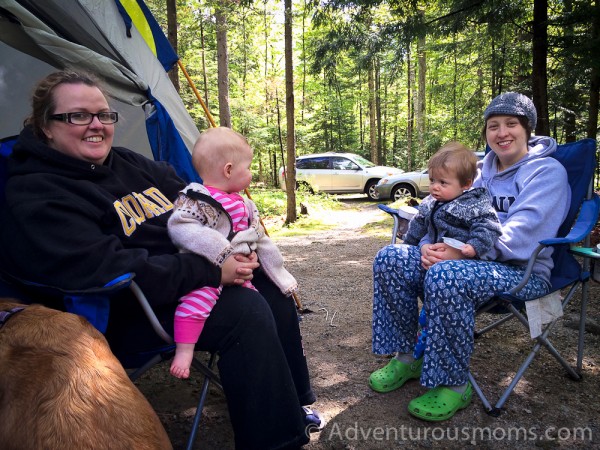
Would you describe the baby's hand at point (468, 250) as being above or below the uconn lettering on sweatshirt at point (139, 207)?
Answer: below

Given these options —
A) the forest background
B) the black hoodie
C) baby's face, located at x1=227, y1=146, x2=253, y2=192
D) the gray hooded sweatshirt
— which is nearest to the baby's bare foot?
the black hoodie

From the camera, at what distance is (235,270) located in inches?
65.1

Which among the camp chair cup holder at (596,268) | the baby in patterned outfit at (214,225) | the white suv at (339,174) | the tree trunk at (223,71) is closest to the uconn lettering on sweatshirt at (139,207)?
the baby in patterned outfit at (214,225)

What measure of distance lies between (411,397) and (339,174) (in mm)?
10624

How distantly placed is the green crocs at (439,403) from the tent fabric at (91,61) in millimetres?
1866

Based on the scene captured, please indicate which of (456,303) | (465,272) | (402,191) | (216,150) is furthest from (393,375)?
(402,191)

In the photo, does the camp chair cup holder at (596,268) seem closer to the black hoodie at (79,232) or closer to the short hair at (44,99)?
the black hoodie at (79,232)

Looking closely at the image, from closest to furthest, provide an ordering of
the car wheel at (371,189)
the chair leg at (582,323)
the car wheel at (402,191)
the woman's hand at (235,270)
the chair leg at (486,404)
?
1. the woman's hand at (235,270)
2. the chair leg at (486,404)
3. the chair leg at (582,323)
4. the car wheel at (402,191)
5. the car wheel at (371,189)

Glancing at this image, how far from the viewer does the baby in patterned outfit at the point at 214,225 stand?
1.55 metres

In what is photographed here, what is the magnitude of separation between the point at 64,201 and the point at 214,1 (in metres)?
7.69

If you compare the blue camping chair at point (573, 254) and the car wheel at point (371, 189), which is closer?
the blue camping chair at point (573, 254)

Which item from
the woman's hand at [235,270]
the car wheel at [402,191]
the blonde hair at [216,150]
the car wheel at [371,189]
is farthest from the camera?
the car wheel at [371,189]

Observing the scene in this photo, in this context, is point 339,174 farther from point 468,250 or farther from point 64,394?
point 64,394

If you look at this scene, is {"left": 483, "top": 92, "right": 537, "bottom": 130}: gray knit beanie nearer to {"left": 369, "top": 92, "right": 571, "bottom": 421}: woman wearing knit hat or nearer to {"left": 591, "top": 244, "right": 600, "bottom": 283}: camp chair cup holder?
{"left": 369, "top": 92, "right": 571, "bottom": 421}: woman wearing knit hat
